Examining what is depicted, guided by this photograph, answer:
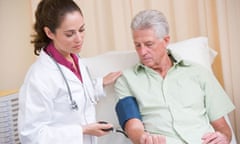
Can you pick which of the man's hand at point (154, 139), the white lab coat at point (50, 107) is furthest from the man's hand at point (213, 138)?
the white lab coat at point (50, 107)

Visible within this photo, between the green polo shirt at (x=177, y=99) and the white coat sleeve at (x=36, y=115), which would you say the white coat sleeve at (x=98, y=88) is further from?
the white coat sleeve at (x=36, y=115)

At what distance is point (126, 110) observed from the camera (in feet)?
5.84

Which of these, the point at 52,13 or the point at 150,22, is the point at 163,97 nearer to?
the point at 150,22

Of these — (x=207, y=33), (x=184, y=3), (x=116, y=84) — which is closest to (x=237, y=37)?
(x=207, y=33)

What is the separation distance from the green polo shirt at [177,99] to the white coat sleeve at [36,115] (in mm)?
430

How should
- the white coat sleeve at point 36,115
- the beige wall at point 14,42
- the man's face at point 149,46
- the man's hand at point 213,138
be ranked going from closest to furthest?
the white coat sleeve at point 36,115 → the man's hand at point 213,138 → the man's face at point 149,46 → the beige wall at point 14,42

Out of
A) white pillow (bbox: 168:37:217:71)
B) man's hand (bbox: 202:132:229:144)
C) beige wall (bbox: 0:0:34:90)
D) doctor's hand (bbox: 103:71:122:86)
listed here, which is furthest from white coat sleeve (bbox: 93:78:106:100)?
beige wall (bbox: 0:0:34:90)

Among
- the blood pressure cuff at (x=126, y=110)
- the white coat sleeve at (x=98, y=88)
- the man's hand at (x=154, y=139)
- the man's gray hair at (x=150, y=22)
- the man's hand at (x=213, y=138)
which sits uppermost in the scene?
the man's gray hair at (x=150, y=22)

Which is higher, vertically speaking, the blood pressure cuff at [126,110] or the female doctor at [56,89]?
the female doctor at [56,89]

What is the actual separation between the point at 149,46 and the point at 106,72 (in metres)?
0.33

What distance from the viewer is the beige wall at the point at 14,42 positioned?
2.57 metres

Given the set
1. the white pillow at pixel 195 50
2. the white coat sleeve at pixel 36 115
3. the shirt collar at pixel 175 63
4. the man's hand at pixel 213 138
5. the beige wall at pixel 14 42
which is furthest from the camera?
the beige wall at pixel 14 42

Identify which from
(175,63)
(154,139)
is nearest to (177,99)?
(175,63)

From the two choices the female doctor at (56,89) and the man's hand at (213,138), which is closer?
the female doctor at (56,89)
